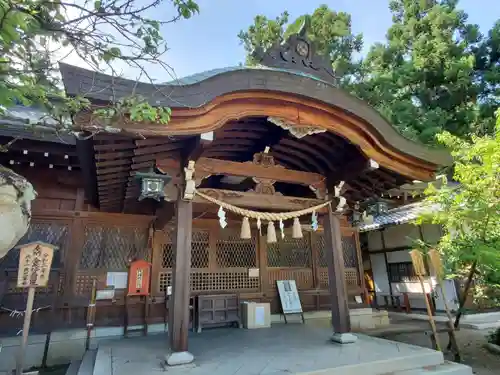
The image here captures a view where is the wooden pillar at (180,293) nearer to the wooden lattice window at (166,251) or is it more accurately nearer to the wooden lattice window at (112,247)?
the wooden lattice window at (166,251)

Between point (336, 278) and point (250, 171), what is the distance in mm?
2421

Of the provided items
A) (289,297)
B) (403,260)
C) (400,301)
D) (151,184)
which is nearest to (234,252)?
(289,297)

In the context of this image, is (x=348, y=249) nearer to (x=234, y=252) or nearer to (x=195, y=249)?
(x=234, y=252)

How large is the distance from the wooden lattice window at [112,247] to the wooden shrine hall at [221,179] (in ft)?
0.08

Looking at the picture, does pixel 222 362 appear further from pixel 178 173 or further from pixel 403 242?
pixel 403 242

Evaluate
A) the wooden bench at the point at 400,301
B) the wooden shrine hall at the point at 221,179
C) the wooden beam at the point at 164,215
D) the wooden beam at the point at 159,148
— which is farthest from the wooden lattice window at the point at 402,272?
the wooden beam at the point at 159,148

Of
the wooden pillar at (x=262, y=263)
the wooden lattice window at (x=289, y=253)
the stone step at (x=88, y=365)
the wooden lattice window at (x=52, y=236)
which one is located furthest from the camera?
the wooden lattice window at (x=289, y=253)

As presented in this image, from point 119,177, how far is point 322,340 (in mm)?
4580

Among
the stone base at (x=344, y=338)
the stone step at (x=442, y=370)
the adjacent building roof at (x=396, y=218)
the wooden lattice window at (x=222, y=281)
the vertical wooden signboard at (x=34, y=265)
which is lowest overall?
the stone step at (x=442, y=370)

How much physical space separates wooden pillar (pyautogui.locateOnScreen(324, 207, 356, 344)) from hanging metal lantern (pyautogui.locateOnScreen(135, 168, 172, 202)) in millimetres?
3122

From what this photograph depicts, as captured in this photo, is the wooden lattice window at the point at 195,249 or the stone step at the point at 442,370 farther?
the wooden lattice window at the point at 195,249

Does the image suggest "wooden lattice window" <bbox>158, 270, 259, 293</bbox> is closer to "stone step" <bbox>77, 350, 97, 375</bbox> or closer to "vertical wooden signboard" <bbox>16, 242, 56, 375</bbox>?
"stone step" <bbox>77, 350, 97, 375</bbox>

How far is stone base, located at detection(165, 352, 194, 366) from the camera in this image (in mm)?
3912

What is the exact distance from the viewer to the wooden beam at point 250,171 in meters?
4.80
